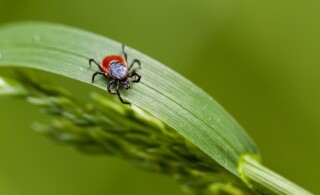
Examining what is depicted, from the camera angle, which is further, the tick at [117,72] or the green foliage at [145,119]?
the tick at [117,72]

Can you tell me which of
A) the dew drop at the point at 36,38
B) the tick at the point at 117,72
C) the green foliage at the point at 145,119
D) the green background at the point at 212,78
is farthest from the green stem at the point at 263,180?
the green background at the point at 212,78

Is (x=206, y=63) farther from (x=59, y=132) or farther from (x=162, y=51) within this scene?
(x=59, y=132)

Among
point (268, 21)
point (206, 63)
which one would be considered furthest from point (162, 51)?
point (268, 21)

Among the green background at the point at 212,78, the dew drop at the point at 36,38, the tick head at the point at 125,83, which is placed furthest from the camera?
the green background at the point at 212,78

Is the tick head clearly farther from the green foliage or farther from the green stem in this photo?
the green stem

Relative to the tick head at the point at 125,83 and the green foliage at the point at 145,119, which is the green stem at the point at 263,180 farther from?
the tick head at the point at 125,83

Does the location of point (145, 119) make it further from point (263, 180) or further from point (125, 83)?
point (263, 180)
